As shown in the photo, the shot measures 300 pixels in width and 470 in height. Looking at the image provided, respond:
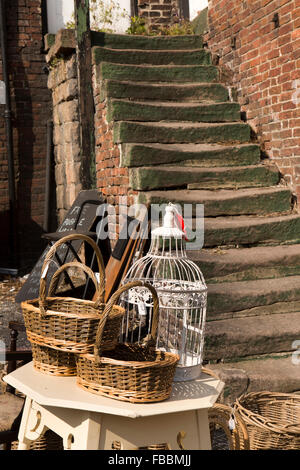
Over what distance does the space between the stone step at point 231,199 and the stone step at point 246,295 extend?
0.81 m

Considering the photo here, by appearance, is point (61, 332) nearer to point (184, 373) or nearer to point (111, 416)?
point (111, 416)

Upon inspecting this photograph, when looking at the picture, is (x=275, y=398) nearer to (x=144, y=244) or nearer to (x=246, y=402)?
(x=246, y=402)

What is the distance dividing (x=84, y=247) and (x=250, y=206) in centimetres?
209

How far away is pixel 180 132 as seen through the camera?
17.9 ft

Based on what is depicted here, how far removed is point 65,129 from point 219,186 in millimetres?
2701

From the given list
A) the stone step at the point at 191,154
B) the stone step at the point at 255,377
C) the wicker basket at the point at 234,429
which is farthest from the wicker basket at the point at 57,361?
the stone step at the point at 191,154

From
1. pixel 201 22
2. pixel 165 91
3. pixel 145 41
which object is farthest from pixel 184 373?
pixel 201 22

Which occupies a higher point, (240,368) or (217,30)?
(217,30)

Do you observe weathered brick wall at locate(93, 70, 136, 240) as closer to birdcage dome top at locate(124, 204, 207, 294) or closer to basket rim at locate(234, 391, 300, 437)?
birdcage dome top at locate(124, 204, 207, 294)

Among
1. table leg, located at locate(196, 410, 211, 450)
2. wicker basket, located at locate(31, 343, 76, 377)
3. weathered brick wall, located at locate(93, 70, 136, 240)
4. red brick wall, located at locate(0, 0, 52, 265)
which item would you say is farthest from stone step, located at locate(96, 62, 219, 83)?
table leg, located at locate(196, 410, 211, 450)

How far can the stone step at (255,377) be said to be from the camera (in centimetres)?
338

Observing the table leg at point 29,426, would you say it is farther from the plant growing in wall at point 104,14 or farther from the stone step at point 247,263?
the plant growing in wall at point 104,14

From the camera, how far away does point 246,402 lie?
2.80 meters

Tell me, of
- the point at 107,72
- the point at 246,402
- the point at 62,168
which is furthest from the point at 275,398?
the point at 62,168
